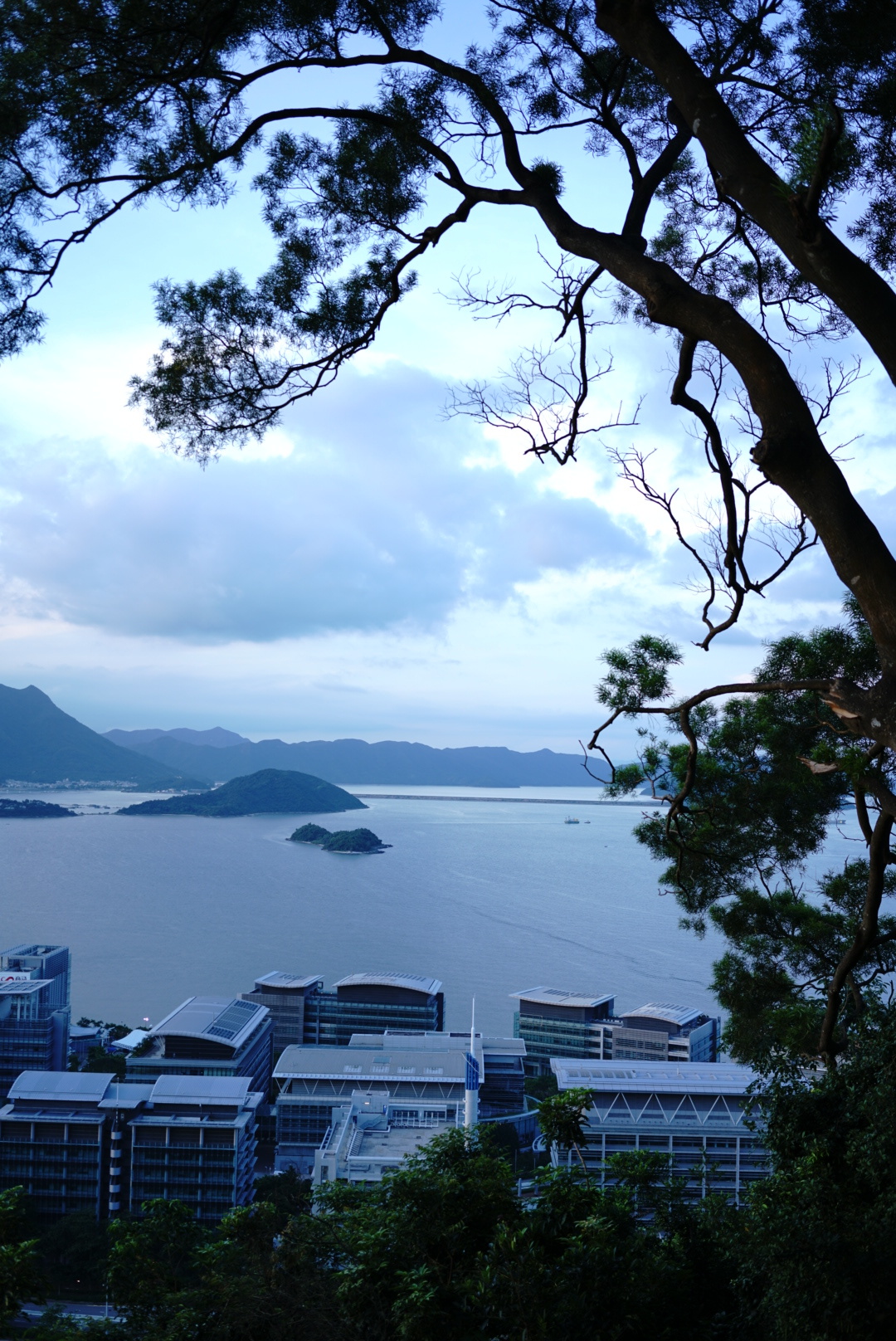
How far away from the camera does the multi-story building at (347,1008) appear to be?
16000mm

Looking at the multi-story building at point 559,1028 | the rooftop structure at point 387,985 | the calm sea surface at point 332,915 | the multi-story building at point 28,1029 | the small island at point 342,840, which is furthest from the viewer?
the small island at point 342,840

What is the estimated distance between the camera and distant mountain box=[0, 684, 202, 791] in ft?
191

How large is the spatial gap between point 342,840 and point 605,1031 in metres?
23.2

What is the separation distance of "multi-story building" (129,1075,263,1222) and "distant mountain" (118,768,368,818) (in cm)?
3893

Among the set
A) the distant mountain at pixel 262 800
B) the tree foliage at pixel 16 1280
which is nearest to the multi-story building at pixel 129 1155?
the tree foliage at pixel 16 1280

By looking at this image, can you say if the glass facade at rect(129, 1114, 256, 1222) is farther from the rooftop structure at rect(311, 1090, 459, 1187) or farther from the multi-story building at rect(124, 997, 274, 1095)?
the multi-story building at rect(124, 997, 274, 1095)

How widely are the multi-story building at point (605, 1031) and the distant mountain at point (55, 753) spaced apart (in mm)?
48138

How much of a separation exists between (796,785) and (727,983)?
36.1 inches

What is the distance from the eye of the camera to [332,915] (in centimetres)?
2484

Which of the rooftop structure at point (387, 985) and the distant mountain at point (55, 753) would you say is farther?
the distant mountain at point (55, 753)

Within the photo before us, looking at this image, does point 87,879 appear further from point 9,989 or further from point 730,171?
point 730,171

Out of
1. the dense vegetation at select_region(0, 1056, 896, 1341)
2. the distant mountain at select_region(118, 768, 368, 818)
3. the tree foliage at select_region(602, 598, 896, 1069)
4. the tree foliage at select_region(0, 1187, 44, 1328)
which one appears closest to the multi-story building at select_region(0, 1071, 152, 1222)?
the dense vegetation at select_region(0, 1056, 896, 1341)

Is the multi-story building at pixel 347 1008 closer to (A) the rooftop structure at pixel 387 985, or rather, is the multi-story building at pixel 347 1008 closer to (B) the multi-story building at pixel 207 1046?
(A) the rooftop structure at pixel 387 985

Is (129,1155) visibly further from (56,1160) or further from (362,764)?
(362,764)
